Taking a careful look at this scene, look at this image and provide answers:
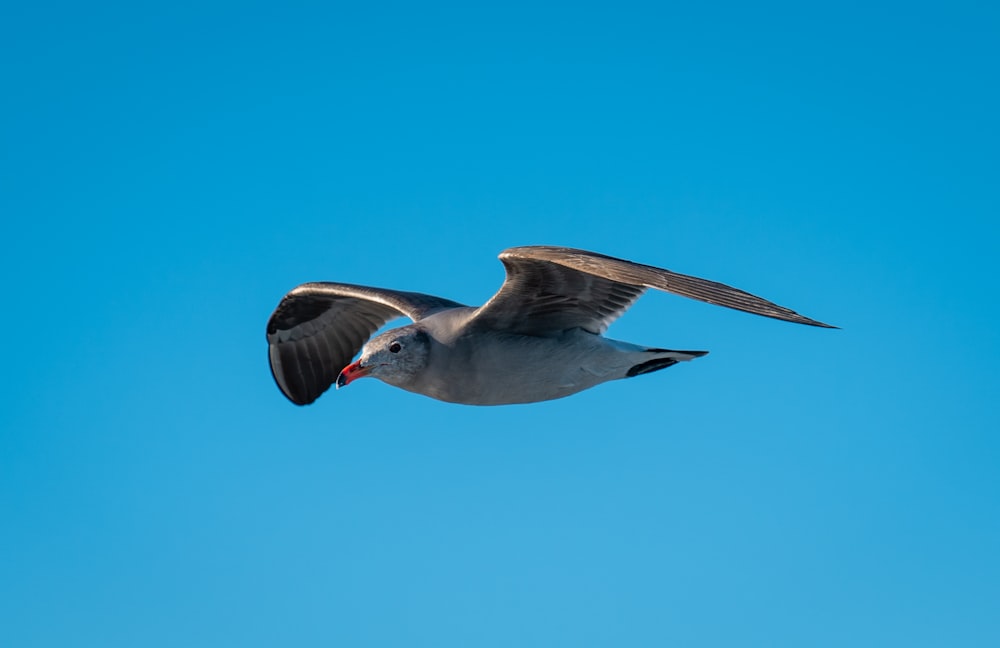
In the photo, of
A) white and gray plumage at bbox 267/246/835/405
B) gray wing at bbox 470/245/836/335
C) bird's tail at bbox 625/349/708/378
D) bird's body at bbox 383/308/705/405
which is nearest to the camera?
gray wing at bbox 470/245/836/335

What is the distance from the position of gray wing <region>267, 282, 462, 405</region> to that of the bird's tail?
4686 mm

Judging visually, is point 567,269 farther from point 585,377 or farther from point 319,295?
point 319,295

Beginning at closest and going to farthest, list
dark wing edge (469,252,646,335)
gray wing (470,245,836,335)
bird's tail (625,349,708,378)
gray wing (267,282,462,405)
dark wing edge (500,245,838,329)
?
dark wing edge (500,245,838,329), gray wing (470,245,836,335), dark wing edge (469,252,646,335), bird's tail (625,349,708,378), gray wing (267,282,462,405)

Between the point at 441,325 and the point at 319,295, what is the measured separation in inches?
170

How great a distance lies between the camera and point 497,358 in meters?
12.2

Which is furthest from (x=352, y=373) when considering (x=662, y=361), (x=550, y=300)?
(x=662, y=361)

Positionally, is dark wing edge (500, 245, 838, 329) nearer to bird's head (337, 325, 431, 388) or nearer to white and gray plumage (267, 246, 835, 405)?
white and gray plumage (267, 246, 835, 405)

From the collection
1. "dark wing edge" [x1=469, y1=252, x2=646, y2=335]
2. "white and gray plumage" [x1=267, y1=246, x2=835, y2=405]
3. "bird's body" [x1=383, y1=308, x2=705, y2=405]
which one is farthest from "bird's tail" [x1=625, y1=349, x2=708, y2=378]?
"dark wing edge" [x1=469, y1=252, x2=646, y2=335]

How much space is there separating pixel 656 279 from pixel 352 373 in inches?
151

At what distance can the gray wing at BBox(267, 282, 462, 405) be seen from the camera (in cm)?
1673

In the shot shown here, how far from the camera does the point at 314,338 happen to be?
17.0 metres

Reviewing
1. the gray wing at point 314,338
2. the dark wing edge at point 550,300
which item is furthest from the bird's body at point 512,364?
the gray wing at point 314,338

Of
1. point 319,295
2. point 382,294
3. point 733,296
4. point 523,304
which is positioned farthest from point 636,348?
point 319,295

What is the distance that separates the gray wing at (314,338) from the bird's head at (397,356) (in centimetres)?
408
